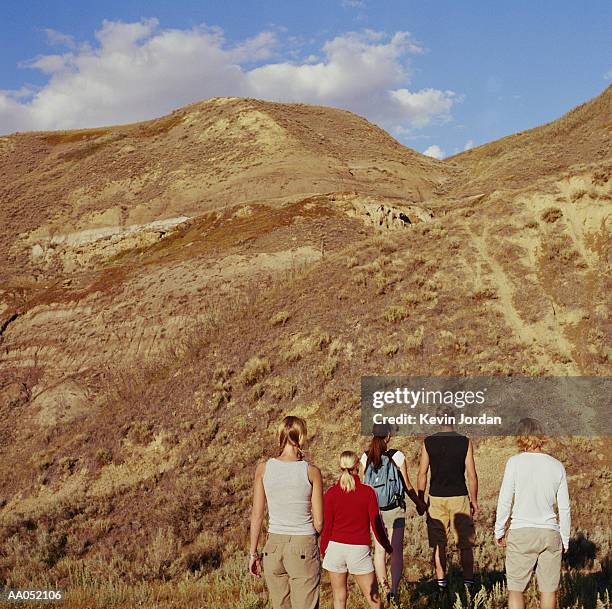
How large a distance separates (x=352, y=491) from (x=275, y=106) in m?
54.9

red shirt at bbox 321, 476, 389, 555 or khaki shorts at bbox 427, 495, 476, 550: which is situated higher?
red shirt at bbox 321, 476, 389, 555

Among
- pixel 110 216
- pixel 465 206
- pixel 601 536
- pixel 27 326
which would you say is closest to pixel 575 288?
pixel 465 206

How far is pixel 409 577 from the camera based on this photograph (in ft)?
26.2

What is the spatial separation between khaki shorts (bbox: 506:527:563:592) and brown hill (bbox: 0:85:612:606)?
3346 millimetres

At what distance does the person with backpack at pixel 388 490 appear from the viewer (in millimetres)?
6629

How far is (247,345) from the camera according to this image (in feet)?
60.8

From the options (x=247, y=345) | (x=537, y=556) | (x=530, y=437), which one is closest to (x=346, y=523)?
(x=537, y=556)

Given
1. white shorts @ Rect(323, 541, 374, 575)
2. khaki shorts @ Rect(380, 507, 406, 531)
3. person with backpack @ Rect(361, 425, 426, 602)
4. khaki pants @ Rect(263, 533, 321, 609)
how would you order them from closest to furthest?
khaki pants @ Rect(263, 533, 321, 609) < white shorts @ Rect(323, 541, 374, 575) < person with backpack @ Rect(361, 425, 426, 602) < khaki shorts @ Rect(380, 507, 406, 531)

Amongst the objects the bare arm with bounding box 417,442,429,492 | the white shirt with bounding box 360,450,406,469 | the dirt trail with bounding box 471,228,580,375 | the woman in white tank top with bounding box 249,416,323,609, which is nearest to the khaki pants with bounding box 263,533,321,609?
the woman in white tank top with bounding box 249,416,323,609

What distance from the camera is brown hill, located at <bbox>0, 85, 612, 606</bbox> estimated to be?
1217cm

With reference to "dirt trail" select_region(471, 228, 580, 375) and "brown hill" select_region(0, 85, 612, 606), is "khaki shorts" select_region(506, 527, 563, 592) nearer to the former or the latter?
"brown hill" select_region(0, 85, 612, 606)

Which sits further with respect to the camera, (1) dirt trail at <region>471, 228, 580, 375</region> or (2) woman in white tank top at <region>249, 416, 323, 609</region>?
(1) dirt trail at <region>471, 228, 580, 375</region>

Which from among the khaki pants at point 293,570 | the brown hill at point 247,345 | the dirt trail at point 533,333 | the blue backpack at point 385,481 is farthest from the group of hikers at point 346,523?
the dirt trail at point 533,333

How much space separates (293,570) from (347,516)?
68 centimetres
